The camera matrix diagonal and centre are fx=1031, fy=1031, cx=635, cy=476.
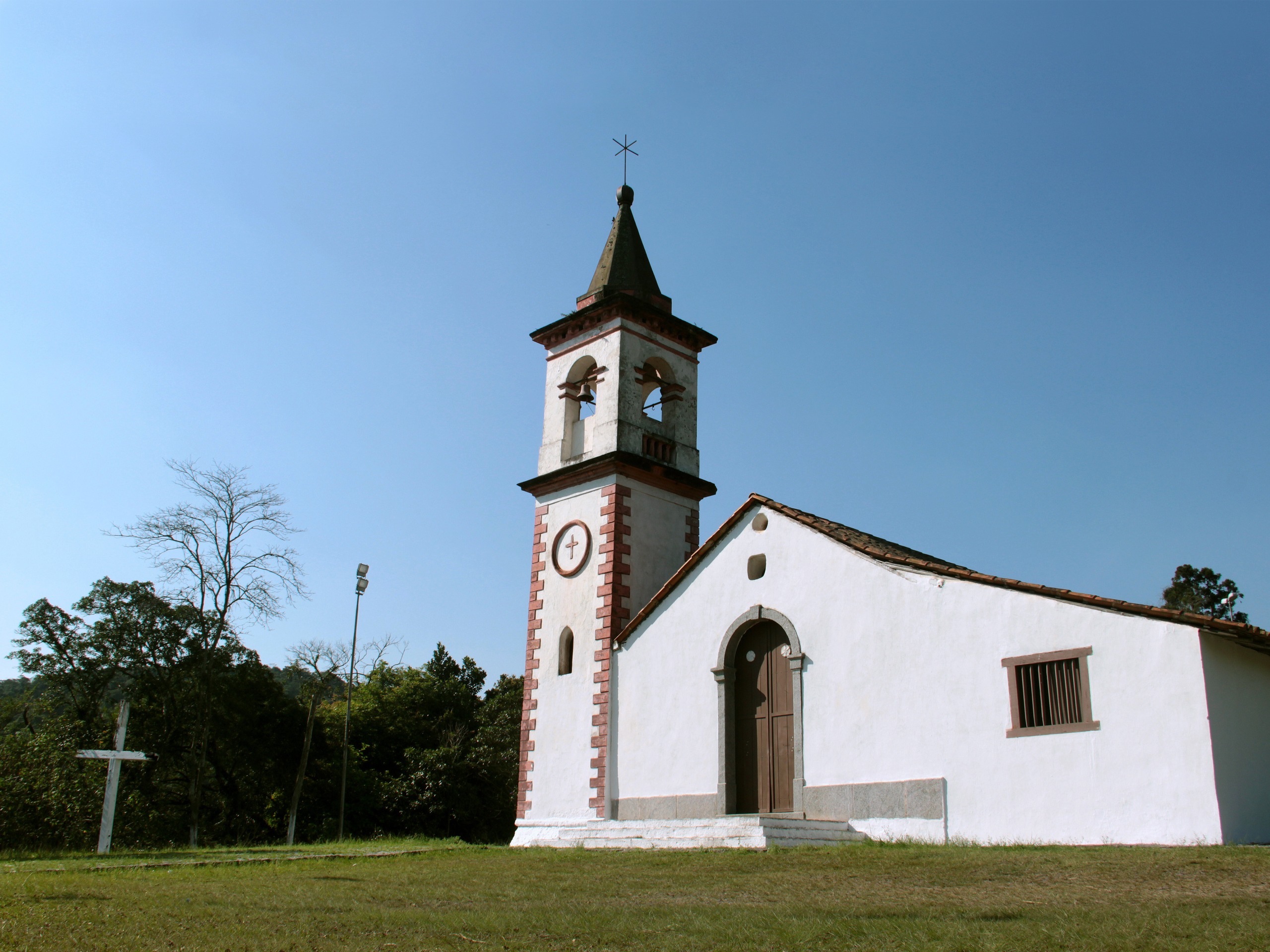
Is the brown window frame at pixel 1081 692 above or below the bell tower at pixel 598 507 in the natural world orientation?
below

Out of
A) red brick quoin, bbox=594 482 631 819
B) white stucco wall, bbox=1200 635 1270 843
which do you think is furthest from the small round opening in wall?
white stucco wall, bbox=1200 635 1270 843

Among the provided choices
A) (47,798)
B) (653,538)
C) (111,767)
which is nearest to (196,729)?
(47,798)

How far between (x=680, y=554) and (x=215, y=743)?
18.7m

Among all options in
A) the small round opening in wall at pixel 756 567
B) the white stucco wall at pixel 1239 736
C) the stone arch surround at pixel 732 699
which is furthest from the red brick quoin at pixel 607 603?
the white stucco wall at pixel 1239 736

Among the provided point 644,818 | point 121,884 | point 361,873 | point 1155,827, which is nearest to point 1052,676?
point 1155,827

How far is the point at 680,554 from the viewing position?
22.9 meters

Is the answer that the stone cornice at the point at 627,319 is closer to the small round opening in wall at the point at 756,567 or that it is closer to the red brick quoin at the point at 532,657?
the red brick quoin at the point at 532,657

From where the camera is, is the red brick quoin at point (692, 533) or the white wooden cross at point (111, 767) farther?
the red brick quoin at point (692, 533)

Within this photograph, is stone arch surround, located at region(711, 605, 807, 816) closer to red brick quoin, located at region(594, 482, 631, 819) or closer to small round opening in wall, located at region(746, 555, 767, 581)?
small round opening in wall, located at region(746, 555, 767, 581)

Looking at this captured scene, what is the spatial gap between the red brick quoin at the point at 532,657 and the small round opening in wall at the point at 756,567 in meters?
5.56

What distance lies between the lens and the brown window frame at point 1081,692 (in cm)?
1409

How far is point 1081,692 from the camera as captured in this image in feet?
46.5

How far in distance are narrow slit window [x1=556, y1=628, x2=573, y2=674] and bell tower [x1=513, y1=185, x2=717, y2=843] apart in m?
0.03

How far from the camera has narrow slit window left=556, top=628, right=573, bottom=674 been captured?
21812 mm
